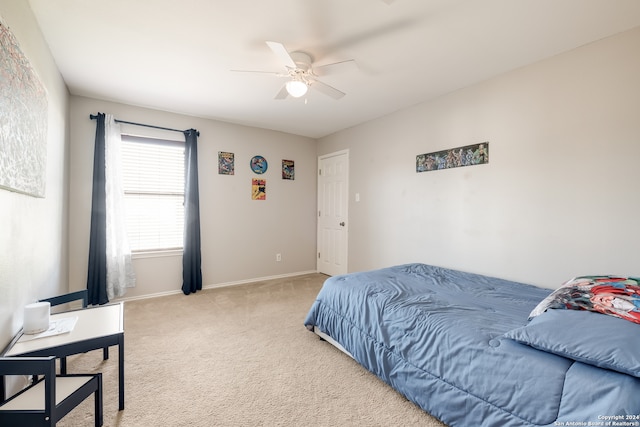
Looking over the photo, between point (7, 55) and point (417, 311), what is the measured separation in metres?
2.65

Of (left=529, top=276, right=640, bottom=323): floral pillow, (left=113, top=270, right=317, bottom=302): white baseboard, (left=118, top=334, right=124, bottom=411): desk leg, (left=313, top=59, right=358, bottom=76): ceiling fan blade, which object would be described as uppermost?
(left=313, top=59, right=358, bottom=76): ceiling fan blade

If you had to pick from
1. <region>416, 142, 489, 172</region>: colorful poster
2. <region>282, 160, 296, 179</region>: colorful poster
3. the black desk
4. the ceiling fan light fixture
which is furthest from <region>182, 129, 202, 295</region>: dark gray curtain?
<region>416, 142, 489, 172</region>: colorful poster

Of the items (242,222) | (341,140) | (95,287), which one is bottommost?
(95,287)

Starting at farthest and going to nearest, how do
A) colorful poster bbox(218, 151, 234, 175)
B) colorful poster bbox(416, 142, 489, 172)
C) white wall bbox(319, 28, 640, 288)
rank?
colorful poster bbox(218, 151, 234, 175), colorful poster bbox(416, 142, 489, 172), white wall bbox(319, 28, 640, 288)

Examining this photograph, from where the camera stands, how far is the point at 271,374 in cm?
198

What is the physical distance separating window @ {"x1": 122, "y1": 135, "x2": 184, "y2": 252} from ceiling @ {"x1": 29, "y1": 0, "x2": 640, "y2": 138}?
73 centimetres

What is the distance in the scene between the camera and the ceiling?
179 centimetres

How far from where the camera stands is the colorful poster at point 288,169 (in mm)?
4707

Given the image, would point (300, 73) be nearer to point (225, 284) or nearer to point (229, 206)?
point (229, 206)

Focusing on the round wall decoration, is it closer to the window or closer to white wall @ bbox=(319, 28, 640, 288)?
the window

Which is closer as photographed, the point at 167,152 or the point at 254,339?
the point at 254,339

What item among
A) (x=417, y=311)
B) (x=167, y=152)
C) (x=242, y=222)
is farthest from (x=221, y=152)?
(x=417, y=311)

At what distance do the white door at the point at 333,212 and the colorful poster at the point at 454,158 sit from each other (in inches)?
55.3

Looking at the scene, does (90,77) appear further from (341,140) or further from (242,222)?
(341,140)
